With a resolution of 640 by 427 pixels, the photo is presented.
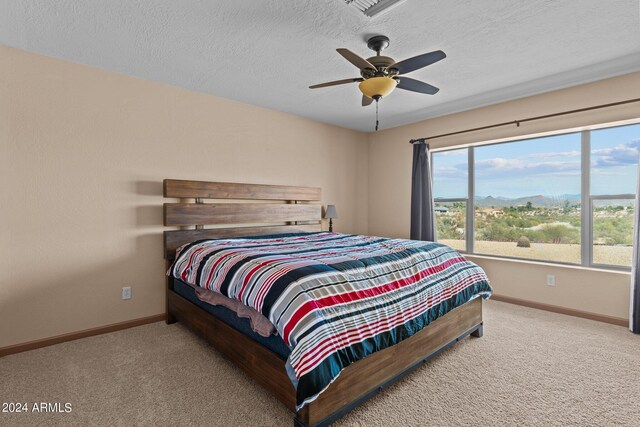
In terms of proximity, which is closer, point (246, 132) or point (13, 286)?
point (13, 286)

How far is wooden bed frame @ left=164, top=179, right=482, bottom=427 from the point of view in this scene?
1.72 metres

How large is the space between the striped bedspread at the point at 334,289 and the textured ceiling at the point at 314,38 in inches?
65.7

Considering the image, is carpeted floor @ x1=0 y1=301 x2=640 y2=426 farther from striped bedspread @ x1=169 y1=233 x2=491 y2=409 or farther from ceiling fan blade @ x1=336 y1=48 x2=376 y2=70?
ceiling fan blade @ x1=336 y1=48 x2=376 y2=70

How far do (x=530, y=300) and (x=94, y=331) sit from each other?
183 inches

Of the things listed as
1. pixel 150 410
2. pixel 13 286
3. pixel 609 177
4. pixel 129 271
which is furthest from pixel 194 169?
pixel 609 177

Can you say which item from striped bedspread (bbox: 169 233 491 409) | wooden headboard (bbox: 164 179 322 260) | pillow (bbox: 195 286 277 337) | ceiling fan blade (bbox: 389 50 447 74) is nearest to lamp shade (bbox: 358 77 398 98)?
ceiling fan blade (bbox: 389 50 447 74)

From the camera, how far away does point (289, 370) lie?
1.57 m

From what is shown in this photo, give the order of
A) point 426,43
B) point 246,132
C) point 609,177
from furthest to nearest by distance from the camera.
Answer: point 246,132 → point 609,177 → point 426,43

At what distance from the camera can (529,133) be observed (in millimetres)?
3695

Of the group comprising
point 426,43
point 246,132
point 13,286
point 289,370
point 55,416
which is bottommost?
point 55,416

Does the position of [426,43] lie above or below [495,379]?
above

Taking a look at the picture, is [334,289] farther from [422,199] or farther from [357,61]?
[422,199]

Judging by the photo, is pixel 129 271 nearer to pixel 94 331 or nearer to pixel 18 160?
pixel 94 331

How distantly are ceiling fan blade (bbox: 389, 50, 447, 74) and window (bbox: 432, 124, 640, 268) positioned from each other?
2507 millimetres
